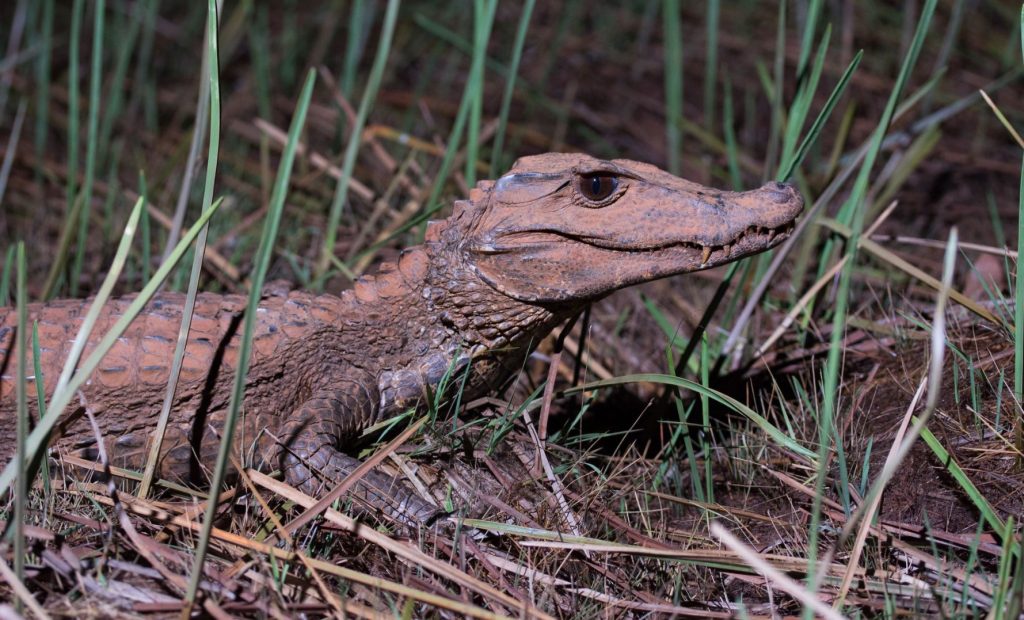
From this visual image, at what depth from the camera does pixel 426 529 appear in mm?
2164

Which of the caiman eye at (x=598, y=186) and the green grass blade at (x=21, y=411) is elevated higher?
the caiman eye at (x=598, y=186)

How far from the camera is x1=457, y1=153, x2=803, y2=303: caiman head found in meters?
2.24

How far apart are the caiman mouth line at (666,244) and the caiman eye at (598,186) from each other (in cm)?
12

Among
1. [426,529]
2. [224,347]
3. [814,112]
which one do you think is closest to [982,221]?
[814,112]

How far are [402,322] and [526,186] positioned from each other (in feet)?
1.75

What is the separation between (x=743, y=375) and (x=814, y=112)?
253 cm

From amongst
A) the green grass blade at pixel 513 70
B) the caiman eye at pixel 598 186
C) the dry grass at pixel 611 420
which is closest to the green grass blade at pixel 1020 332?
the dry grass at pixel 611 420

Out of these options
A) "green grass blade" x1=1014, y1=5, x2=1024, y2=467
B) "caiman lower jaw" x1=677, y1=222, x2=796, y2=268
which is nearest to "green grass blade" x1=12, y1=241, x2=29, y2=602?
"caiman lower jaw" x1=677, y1=222, x2=796, y2=268

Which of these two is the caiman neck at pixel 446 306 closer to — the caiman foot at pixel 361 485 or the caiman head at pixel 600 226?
the caiman head at pixel 600 226

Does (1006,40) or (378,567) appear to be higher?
(1006,40)

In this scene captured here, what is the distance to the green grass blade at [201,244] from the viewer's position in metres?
1.77

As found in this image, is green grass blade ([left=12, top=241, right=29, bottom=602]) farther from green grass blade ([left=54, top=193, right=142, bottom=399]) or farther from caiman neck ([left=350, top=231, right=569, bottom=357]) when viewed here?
caiman neck ([left=350, top=231, right=569, bottom=357])

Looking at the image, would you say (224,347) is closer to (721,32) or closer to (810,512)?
(810,512)

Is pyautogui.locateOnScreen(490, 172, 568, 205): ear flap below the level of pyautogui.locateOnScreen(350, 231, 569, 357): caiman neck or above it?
above
